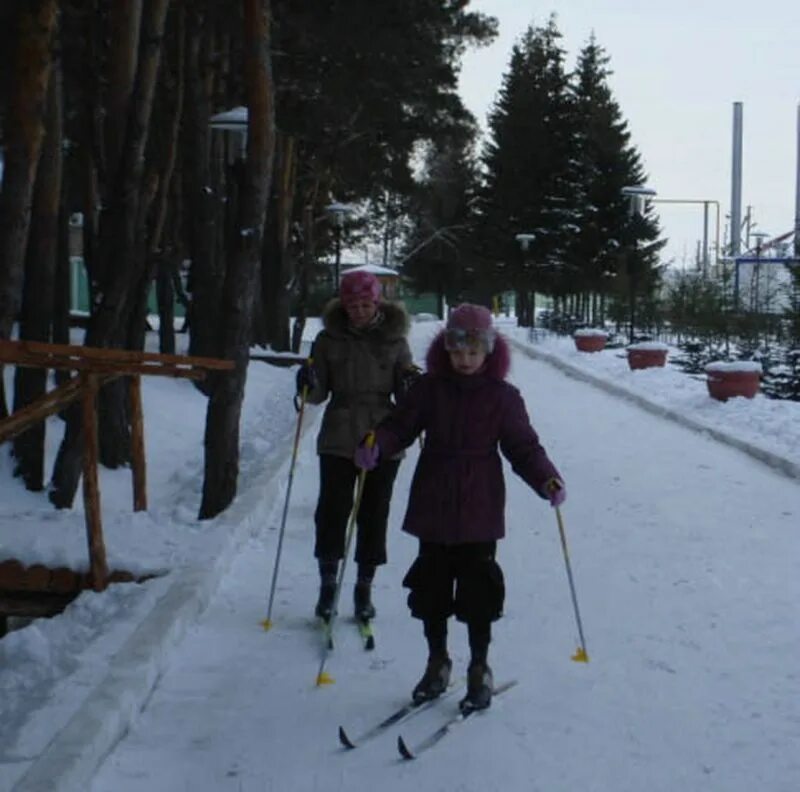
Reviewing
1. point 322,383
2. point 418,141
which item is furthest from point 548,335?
point 322,383

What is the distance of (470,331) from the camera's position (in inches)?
186

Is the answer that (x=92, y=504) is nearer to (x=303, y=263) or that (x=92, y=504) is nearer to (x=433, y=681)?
(x=433, y=681)

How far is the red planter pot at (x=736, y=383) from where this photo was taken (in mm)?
16375

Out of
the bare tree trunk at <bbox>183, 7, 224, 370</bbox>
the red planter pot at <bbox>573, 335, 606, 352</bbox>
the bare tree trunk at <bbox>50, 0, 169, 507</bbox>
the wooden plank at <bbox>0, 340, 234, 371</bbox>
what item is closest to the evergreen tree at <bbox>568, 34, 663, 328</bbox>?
the red planter pot at <bbox>573, 335, 606, 352</bbox>

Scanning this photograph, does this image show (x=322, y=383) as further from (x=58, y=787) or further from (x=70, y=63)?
(x=70, y=63)

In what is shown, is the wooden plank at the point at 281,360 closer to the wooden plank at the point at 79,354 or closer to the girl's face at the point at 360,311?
the wooden plank at the point at 79,354

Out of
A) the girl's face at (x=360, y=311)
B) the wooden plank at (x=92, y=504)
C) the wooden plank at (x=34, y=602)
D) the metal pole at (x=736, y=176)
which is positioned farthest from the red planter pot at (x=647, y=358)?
the metal pole at (x=736, y=176)

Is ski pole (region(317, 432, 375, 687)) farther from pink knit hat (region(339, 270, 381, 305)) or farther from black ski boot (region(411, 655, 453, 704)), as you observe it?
pink knit hat (region(339, 270, 381, 305))

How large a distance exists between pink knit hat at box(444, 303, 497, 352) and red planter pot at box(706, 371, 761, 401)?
40.0 feet

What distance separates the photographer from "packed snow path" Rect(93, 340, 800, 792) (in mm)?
4285

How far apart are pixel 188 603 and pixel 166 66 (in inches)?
451

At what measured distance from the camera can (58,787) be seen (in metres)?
3.73

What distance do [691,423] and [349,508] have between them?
9.82 metres

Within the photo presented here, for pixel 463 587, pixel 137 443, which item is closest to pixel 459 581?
pixel 463 587
